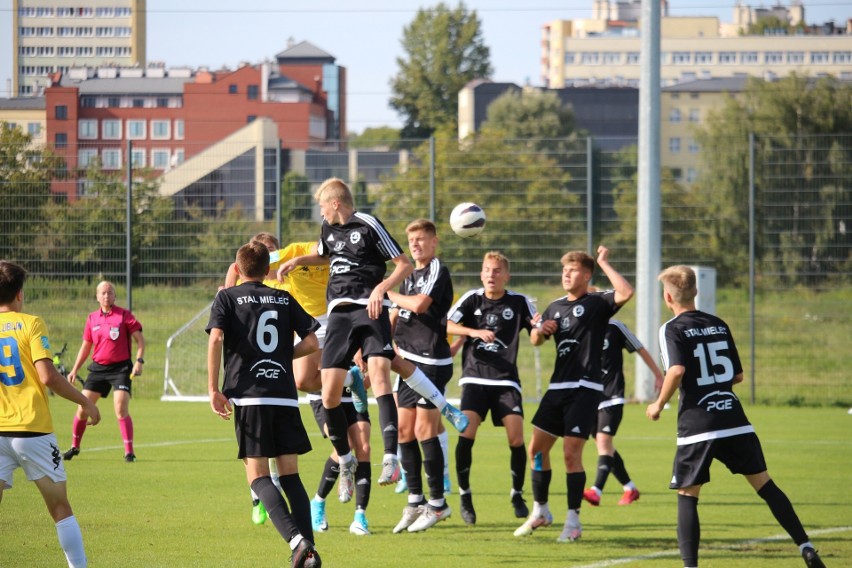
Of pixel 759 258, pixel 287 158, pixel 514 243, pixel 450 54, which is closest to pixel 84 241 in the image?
pixel 287 158

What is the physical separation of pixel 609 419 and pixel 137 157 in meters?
15.0

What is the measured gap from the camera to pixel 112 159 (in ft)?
75.2

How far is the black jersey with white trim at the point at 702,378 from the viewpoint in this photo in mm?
7098

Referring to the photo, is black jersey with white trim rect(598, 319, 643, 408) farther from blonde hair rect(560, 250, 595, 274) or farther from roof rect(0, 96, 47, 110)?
roof rect(0, 96, 47, 110)

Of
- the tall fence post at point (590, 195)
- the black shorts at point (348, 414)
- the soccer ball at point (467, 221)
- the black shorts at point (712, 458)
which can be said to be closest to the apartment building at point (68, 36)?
the tall fence post at point (590, 195)

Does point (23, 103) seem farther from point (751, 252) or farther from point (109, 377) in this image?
point (751, 252)

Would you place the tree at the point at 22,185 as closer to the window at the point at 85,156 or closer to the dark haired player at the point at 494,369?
the window at the point at 85,156

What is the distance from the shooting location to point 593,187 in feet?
72.4

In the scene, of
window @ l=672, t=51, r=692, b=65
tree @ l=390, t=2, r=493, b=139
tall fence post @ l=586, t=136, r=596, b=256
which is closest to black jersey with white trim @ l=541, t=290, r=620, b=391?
tall fence post @ l=586, t=136, r=596, b=256

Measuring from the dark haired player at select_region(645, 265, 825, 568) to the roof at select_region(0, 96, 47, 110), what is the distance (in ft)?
65.4

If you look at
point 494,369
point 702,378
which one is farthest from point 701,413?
point 494,369

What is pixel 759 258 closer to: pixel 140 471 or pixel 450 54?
pixel 140 471

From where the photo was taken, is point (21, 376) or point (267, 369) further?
point (267, 369)

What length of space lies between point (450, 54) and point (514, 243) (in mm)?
77644
